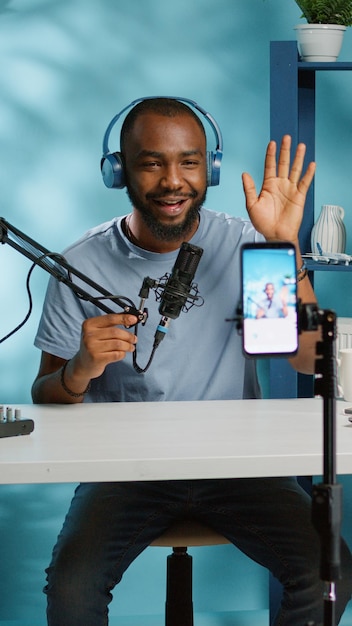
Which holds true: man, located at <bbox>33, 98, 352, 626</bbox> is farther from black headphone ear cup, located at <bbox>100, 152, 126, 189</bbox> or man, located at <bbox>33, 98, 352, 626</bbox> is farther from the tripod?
the tripod

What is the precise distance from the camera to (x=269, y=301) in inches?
48.0

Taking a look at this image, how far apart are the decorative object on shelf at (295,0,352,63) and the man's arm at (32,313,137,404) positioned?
1.28 m

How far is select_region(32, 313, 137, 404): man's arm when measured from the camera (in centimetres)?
203

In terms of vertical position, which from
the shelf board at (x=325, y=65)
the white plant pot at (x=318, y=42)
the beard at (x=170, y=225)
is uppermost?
the white plant pot at (x=318, y=42)

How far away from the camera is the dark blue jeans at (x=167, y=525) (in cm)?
201

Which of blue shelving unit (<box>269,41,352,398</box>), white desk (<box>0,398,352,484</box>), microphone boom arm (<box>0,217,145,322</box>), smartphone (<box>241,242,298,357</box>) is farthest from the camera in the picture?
→ blue shelving unit (<box>269,41,352,398</box>)

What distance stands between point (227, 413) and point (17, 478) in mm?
544

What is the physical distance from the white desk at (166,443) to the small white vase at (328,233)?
99cm

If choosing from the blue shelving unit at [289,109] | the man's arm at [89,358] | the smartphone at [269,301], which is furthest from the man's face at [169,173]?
the smartphone at [269,301]

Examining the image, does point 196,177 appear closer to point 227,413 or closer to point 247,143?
point 227,413

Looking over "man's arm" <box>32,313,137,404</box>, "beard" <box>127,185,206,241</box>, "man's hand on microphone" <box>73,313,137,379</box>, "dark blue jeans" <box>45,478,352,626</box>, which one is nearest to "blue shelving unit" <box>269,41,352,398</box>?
"beard" <box>127,185,206,241</box>

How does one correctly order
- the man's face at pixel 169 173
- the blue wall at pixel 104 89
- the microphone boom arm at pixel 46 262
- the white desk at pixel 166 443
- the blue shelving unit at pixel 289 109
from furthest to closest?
the blue wall at pixel 104 89
the blue shelving unit at pixel 289 109
the man's face at pixel 169 173
the microphone boom arm at pixel 46 262
the white desk at pixel 166 443

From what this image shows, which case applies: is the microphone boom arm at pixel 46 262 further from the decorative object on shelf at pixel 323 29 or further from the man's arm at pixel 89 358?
the decorative object on shelf at pixel 323 29

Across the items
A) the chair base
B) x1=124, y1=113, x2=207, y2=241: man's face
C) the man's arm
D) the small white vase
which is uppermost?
the small white vase
